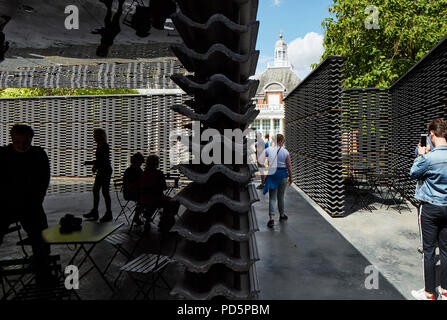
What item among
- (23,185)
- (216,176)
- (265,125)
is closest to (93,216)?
(23,185)

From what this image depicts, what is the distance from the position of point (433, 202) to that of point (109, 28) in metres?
6.70

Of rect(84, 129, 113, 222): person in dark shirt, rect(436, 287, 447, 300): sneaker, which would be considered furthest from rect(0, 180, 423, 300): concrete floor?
rect(84, 129, 113, 222): person in dark shirt

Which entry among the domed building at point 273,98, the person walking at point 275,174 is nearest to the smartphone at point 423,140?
the person walking at point 275,174

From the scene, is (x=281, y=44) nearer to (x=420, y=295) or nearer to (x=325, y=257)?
(x=325, y=257)

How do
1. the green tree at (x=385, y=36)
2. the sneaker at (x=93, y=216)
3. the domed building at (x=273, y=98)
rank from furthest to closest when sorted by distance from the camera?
the domed building at (x=273, y=98)
the green tree at (x=385, y=36)
the sneaker at (x=93, y=216)

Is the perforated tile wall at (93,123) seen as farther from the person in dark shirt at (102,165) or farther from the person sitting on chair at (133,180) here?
the person sitting on chair at (133,180)

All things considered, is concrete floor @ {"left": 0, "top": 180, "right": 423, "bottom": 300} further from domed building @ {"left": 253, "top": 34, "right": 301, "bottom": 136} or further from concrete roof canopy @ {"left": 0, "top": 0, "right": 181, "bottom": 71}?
domed building @ {"left": 253, "top": 34, "right": 301, "bottom": 136}

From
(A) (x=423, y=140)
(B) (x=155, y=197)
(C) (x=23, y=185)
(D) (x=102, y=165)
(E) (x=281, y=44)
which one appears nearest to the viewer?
(C) (x=23, y=185)

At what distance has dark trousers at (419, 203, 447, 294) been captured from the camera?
389 cm

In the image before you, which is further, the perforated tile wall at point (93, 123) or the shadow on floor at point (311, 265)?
the perforated tile wall at point (93, 123)

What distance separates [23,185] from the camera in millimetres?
4398

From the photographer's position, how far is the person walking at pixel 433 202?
3.83m

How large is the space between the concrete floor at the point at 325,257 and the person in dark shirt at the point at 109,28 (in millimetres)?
4583

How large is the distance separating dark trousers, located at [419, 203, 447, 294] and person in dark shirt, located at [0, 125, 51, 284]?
16.9ft
